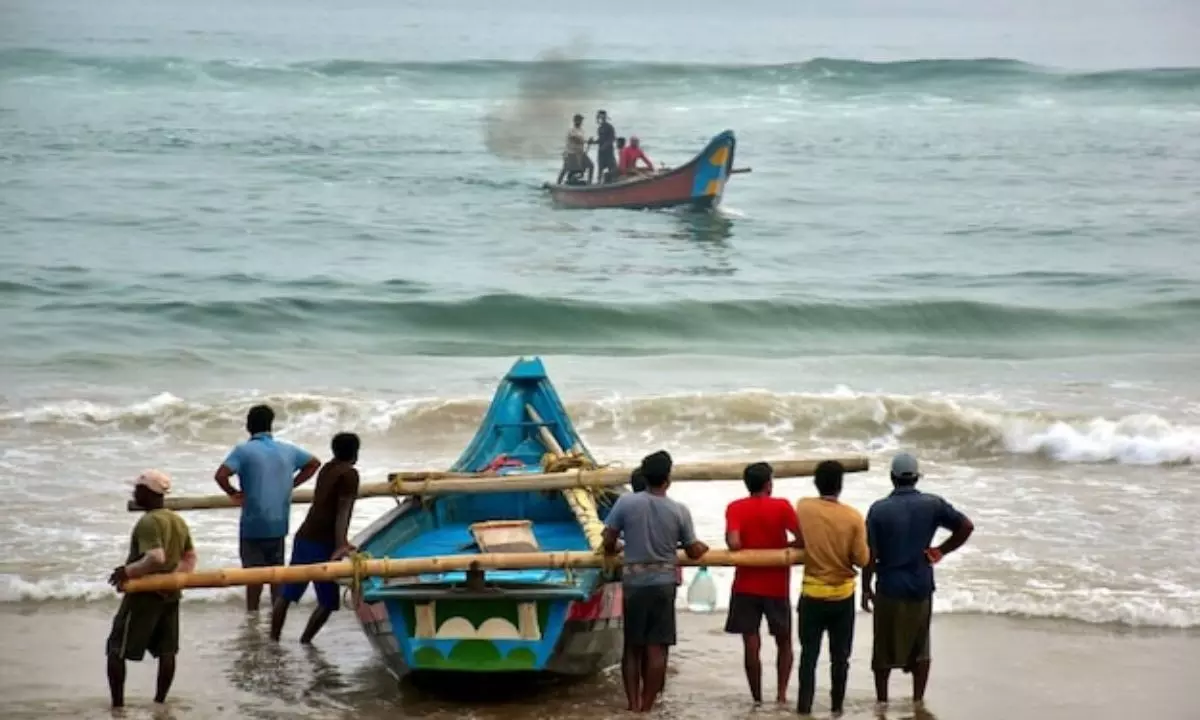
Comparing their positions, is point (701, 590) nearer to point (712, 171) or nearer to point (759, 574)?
point (759, 574)

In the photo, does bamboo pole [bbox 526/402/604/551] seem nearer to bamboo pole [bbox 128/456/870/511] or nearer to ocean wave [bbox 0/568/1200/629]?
bamboo pole [bbox 128/456/870/511]

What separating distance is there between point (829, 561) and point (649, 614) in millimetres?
803

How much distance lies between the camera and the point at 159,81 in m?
52.1

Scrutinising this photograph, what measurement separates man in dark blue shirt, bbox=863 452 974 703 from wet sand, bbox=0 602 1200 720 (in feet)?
1.29

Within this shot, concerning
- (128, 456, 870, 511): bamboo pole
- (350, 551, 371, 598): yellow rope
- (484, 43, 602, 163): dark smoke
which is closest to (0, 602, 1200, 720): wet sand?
(350, 551, 371, 598): yellow rope

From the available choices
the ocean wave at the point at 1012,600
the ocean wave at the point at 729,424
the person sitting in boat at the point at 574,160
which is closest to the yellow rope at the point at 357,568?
the ocean wave at the point at 1012,600

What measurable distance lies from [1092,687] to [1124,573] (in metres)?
2.39

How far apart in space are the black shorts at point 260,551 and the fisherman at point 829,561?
9.04 ft

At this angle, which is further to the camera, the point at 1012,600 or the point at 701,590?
the point at 1012,600

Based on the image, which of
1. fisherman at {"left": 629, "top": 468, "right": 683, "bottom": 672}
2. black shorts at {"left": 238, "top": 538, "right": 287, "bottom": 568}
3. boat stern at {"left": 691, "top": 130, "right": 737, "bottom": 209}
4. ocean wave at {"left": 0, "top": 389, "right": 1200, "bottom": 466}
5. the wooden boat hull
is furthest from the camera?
boat stern at {"left": 691, "top": 130, "right": 737, "bottom": 209}

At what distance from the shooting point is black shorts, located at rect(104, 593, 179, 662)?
8.12 metres

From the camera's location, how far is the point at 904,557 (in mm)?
8164

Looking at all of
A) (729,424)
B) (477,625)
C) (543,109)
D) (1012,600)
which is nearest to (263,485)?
(477,625)

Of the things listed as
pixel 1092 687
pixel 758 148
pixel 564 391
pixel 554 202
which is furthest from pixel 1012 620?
pixel 758 148
